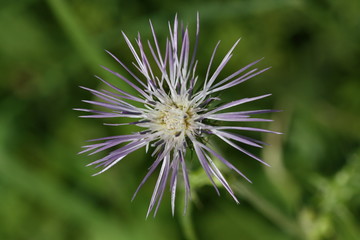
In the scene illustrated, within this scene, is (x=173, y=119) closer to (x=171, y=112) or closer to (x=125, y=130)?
(x=171, y=112)

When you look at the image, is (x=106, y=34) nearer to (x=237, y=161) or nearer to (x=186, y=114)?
(x=237, y=161)

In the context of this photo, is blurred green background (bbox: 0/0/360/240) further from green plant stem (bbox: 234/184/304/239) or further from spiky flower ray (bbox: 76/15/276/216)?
spiky flower ray (bbox: 76/15/276/216)

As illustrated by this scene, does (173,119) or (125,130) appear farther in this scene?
(125,130)

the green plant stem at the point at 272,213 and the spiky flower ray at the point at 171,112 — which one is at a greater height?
the spiky flower ray at the point at 171,112

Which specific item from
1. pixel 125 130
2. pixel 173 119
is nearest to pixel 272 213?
pixel 173 119

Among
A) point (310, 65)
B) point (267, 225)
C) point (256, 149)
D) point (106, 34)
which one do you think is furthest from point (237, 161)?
point (106, 34)

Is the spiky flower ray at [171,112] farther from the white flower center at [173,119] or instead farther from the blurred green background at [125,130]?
the blurred green background at [125,130]

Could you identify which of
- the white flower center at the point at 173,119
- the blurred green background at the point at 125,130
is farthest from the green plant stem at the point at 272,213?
the white flower center at the point at 173,119

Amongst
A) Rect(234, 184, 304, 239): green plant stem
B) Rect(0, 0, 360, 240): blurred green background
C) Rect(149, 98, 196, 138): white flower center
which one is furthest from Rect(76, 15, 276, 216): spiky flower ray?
Rect(0, 0, 360, 240): blurred green background
